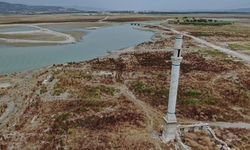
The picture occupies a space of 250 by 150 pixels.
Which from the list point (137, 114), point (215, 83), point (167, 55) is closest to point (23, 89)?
point (137, 114)

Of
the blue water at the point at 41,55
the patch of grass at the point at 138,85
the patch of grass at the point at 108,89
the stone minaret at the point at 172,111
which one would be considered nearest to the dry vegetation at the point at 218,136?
the stone minaret at the point at 172,111

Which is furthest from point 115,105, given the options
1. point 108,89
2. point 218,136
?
point 218,136

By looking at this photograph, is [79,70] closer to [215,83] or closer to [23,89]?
[23,89]

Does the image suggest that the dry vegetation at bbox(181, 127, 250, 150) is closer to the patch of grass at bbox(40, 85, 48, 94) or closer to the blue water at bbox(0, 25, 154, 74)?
the patch of grass at bbox(40, 85, 48, 94)

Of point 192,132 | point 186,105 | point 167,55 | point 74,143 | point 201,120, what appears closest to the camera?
point 74,143

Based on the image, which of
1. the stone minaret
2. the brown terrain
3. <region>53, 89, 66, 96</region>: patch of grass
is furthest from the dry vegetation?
<region>53, 89, 66, 96</region>: patch of grass

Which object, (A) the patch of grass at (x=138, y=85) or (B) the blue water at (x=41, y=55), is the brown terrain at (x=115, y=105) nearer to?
(A) the patch of grass at (x=138, y=85)

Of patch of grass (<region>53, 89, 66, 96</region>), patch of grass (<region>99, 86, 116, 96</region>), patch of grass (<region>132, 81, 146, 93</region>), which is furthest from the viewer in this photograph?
patch of grass (<region>132, 81, 146, 93</region>)

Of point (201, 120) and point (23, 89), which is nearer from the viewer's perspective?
point (201, 120)
